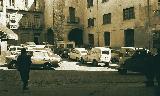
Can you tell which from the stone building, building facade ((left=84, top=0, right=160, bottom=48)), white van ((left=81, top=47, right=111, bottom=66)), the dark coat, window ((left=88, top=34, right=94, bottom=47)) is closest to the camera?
the dark coat

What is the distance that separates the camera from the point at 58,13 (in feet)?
167

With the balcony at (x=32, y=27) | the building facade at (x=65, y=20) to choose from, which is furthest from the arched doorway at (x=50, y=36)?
the balcony at (x=32, y=27)

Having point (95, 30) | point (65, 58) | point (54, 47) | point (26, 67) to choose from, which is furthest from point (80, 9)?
point (26, 67)

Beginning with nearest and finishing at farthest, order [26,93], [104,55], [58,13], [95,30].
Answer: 1. [26,93]
2. [104,55]
3. [95,30]
4. [58,13]

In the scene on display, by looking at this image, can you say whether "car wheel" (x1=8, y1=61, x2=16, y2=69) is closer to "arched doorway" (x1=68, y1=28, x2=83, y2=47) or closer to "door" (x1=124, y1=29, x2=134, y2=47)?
"door" (x1=124, y1=29, x2=134, y2=47)

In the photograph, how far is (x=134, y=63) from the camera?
20703 millimetres

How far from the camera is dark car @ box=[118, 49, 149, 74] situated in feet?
62.4

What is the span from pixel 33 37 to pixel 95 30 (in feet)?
34.7

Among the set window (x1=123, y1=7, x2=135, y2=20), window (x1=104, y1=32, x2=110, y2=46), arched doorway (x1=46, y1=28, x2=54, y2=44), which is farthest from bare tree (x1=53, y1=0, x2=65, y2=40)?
window (x1=123, y1=7, x2=135, y2=20)

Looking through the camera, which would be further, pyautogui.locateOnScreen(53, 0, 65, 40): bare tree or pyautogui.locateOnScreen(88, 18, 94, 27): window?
pyautogui.locateOnScreen(53, 0, 65, 40): bare tree

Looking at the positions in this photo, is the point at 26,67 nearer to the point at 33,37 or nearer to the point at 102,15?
the point at 102,15

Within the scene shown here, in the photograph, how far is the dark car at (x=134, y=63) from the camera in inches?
749

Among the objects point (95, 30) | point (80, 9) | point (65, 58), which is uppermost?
point (80, 9)

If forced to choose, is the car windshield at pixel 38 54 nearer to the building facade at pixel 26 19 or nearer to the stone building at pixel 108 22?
the stone building at pixel 108 22
